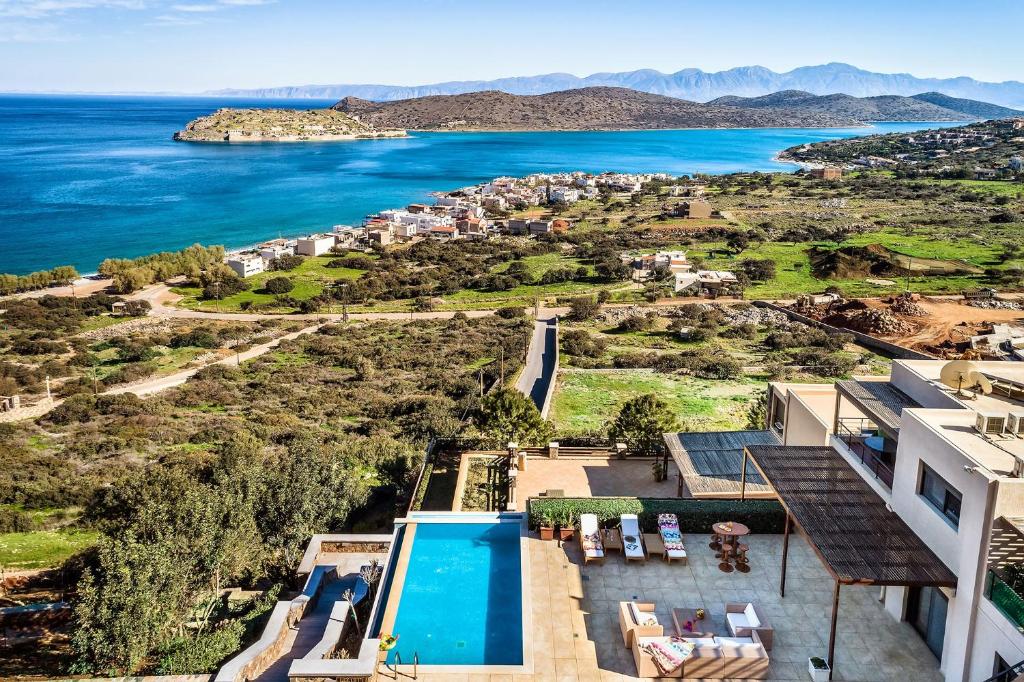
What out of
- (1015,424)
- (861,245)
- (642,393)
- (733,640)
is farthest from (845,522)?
(861,245)

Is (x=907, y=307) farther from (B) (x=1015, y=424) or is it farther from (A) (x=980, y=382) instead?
(B) (x=1015, y=424)

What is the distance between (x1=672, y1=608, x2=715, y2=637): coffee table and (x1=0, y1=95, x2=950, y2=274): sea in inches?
2429

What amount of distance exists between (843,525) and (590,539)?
3.81m

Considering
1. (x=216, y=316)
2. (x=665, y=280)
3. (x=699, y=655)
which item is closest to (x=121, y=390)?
(x=216, y=316)

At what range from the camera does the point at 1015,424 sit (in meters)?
9.75

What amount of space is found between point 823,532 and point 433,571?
18.9ft

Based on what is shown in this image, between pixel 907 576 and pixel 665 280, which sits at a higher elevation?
pixel 907 576

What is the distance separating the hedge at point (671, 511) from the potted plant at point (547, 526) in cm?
2

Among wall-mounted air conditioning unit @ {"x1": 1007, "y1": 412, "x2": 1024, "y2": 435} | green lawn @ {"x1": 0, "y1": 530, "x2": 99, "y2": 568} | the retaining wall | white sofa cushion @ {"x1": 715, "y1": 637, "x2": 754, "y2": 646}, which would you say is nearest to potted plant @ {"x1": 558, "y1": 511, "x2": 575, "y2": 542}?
white sofa cushion @ {"x1": 715, "y1": 637, "x2": 754, "y2": 646}

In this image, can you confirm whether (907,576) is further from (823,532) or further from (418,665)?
(418,665)

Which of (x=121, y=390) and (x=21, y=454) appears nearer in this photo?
(x=21, y=454)

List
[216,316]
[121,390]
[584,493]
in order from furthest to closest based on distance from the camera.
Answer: [216,316], [121,390], [584,493]

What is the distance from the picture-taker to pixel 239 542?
13344mm

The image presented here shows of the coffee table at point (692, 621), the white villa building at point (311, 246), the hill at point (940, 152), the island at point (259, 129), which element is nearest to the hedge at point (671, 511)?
the coffee table at point (692, 621)
